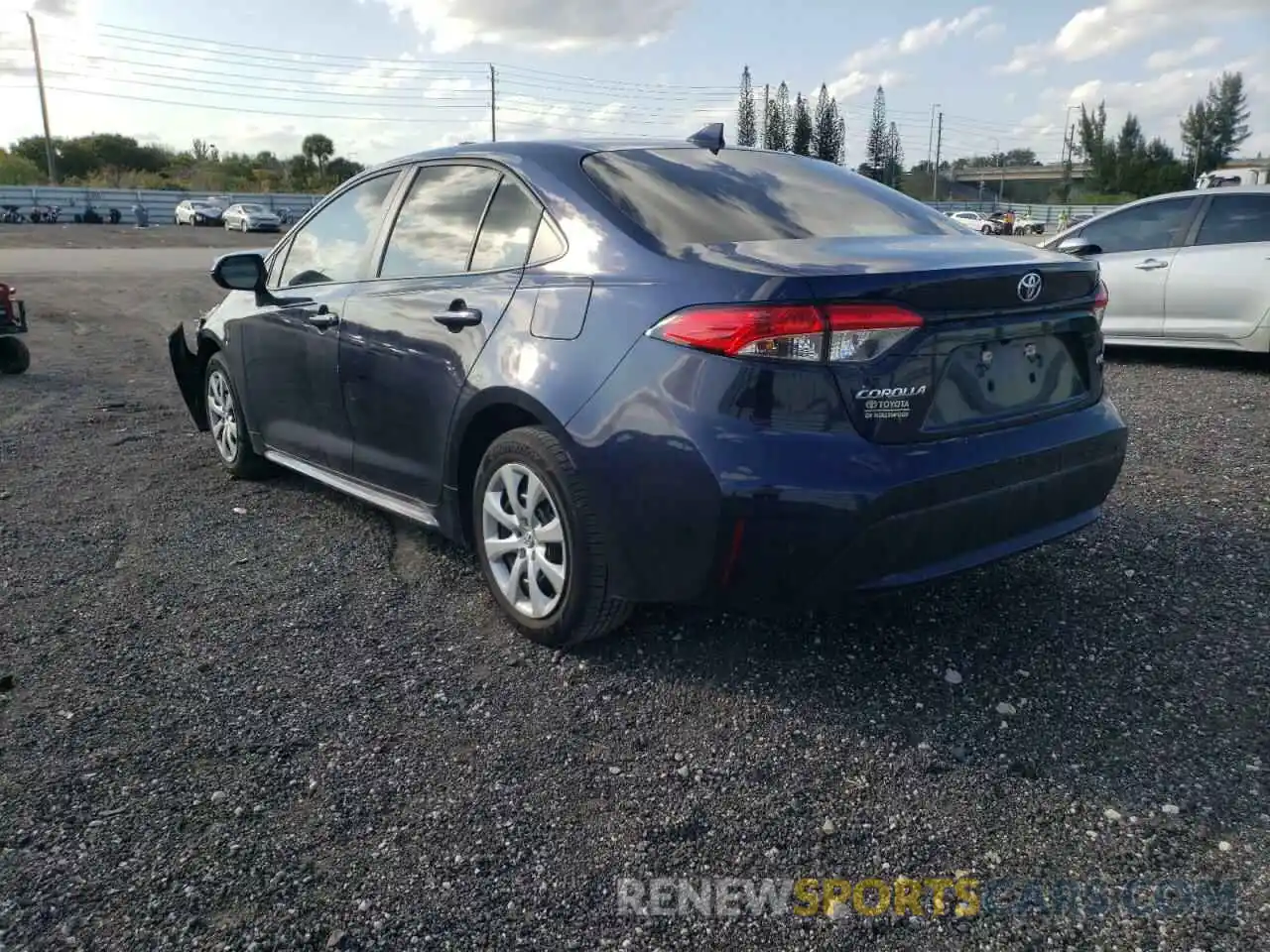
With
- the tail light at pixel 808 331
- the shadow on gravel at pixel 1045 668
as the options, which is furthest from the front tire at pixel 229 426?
the tail light at pixel 808 331

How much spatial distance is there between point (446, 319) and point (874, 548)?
1702mm

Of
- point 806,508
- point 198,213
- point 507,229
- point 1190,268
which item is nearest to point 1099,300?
point 806,508

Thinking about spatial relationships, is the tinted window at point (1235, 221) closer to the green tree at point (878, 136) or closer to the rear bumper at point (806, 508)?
the rear bumper at point (806, 508)

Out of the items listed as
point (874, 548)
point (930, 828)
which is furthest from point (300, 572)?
point (930, 828)

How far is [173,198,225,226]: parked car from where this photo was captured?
159ft

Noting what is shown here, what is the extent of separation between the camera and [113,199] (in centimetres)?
5147

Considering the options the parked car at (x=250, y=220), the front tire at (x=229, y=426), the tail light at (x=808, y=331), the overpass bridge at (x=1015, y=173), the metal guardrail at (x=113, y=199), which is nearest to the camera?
the tail light at (x=808, y=331)

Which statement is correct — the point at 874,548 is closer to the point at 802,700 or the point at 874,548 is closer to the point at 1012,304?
the point at 802,700

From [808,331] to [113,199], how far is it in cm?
5712

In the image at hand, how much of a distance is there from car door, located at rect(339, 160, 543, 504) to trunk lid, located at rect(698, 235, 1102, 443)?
0.89m

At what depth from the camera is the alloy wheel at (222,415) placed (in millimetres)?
5406

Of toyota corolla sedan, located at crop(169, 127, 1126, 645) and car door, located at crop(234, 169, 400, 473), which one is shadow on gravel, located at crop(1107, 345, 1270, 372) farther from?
car door, located at crop(234, 169, 400, 473)

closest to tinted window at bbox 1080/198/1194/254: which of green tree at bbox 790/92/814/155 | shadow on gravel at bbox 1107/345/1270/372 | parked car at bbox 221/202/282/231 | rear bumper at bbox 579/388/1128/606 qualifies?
shadow on gravel at bbox 1107/345/1270/372

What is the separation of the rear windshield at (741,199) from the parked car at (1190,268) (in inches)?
187
